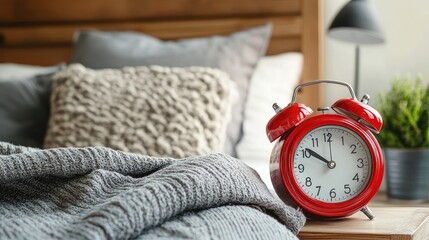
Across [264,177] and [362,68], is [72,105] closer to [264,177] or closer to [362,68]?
[264,177]

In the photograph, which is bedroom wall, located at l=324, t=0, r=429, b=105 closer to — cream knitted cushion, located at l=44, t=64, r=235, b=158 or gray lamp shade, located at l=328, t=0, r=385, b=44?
gray lamp shade, located at l=328, t=0, r=385, b=44

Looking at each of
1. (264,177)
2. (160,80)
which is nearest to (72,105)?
(160,80)

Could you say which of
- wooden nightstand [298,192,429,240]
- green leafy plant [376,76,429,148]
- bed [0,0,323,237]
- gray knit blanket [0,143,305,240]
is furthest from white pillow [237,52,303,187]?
gray knit blanket [0,143,305,240]

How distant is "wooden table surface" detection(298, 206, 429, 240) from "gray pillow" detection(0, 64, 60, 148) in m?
1.15

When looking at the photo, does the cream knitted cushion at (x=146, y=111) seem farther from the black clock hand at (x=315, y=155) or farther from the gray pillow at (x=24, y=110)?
the black clock hand at (x=315, y=155)

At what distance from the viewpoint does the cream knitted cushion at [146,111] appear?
2.10 meters

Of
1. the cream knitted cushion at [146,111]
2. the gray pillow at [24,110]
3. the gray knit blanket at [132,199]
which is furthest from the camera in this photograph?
the gray pillow at [24,110]

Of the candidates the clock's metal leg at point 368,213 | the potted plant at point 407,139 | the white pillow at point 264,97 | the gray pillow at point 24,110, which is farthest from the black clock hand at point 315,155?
the gray pillow at point 24,110

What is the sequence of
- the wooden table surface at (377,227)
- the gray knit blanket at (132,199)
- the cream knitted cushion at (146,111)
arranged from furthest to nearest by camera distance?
the cream knitted cushion at (146,111)
the wooden table surface at (377,227)
the gray knit blanket at (132,199)

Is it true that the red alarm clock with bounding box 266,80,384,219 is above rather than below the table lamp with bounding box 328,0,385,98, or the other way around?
below

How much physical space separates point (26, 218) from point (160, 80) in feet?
3.51

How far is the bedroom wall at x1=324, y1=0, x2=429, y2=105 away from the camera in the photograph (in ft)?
8.86

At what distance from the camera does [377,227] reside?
4.66 ft

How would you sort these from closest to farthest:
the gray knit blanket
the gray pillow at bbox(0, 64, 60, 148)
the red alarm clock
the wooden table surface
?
the gray knit blanket, the wooden table surface, the red alarm clock, the gray pillow at bbox(0, 64, 60, 148)
